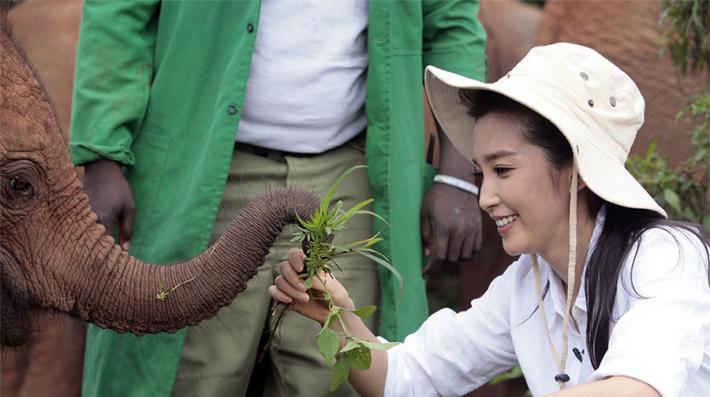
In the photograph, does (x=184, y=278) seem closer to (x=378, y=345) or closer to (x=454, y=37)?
(x=378, y=345)

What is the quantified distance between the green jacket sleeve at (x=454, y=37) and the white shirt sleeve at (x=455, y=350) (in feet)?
2.64

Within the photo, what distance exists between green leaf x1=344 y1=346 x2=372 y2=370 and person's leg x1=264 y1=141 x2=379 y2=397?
21.5 inches

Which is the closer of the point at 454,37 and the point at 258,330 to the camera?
the point at 258,330

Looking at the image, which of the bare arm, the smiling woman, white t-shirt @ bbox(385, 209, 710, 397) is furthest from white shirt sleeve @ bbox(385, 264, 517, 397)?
the bare arm

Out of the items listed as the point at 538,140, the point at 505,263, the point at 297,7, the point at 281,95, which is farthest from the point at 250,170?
the point at 505,263

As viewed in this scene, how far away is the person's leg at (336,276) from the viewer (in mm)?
3455

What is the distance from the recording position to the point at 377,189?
3564 mm

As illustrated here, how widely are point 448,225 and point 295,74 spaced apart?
1.98 feet

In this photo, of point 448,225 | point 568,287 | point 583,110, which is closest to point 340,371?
point 568,287

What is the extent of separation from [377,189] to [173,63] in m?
0.64

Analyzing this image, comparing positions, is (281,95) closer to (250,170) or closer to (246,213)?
(250,170)

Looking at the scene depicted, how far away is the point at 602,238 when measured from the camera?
9.20 ft

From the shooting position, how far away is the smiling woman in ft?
8.48

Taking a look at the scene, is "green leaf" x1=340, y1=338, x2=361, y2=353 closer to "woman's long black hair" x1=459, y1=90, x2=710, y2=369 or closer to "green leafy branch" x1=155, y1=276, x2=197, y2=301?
"green leafy branch" x1=155, y1=276, x2=197, y2=301
